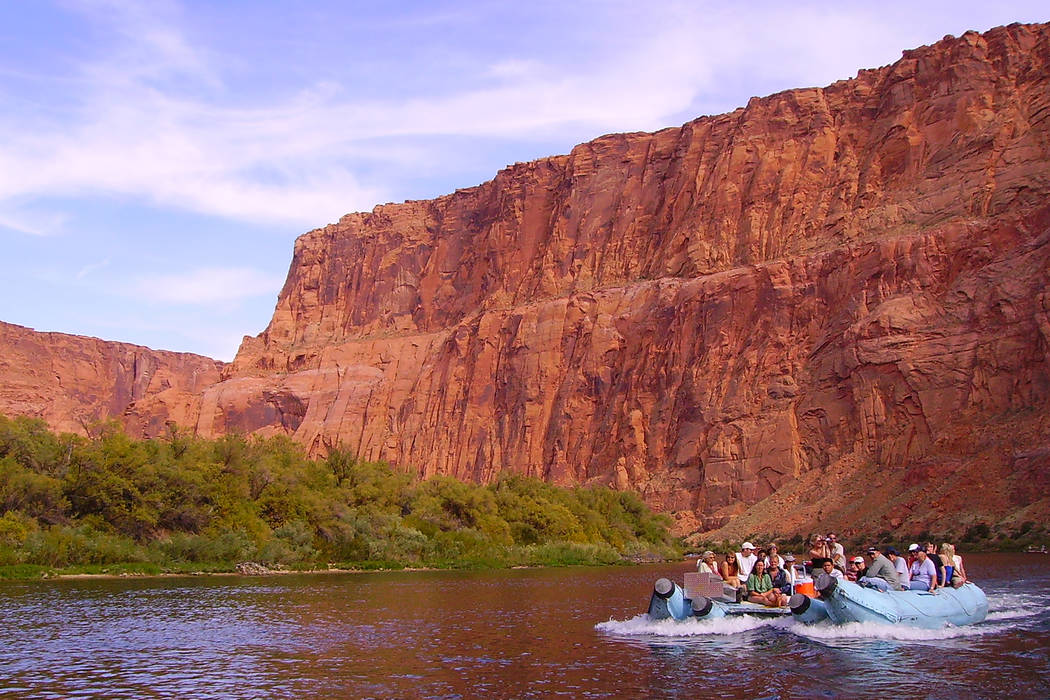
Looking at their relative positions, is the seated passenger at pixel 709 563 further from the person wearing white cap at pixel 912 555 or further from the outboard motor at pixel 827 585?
the person wearing white cap at pixel 912 555

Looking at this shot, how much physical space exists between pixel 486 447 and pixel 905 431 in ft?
119

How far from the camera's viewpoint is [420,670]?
16.2 m

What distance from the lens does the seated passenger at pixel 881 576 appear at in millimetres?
19594

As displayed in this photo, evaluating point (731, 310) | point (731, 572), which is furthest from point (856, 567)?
point (731, 310)

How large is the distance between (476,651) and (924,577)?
336 inches

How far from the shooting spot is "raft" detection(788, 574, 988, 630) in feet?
59.4

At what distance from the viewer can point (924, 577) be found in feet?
66.9

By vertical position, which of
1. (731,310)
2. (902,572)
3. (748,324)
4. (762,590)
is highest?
(731,310)

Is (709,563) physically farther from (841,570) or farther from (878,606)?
(878,606)

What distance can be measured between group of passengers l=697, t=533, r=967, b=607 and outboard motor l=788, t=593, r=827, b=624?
80 cm

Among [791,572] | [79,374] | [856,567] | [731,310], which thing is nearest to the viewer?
[791,572]

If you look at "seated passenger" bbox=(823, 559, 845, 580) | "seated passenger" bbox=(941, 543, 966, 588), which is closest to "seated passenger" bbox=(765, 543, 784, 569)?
"seated passenger" bbox=(823, 559, 845, 580)

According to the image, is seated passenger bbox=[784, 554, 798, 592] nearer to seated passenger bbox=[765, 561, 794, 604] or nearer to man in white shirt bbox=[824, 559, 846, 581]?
seated passenger bbox=[765, 561, 794, 604]

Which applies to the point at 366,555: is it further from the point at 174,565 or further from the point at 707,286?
the point at 707,286
